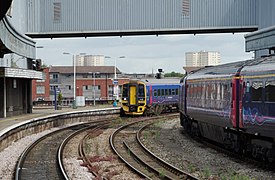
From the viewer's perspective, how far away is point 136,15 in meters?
38.1

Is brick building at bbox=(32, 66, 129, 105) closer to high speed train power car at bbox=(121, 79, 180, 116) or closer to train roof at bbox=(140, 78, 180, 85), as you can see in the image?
train roof at bbox=(140, 78, 180, 85)

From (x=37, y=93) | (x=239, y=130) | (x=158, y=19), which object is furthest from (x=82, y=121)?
(x=37, y=93)

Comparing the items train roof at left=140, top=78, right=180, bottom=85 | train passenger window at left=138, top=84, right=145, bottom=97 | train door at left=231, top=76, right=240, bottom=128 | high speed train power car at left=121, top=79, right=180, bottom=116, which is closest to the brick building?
train roof at left=140, top=78, right=180, bottom=85

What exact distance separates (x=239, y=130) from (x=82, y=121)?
23986 millimetres

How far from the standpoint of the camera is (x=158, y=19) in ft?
125

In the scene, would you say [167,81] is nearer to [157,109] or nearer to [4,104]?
[157,109]

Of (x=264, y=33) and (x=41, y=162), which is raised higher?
(x=264, y=33)

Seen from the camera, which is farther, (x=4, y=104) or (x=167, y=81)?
(x=167, y=81)

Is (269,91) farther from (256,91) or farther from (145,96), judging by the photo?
(145,96)

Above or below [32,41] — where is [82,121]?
below

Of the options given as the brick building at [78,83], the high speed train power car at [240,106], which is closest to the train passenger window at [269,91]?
the high speed train power car at [240,106]


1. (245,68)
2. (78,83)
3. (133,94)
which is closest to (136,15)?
(133,94)

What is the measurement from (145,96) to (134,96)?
0.84 m

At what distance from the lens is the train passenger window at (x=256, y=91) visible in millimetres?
13539
